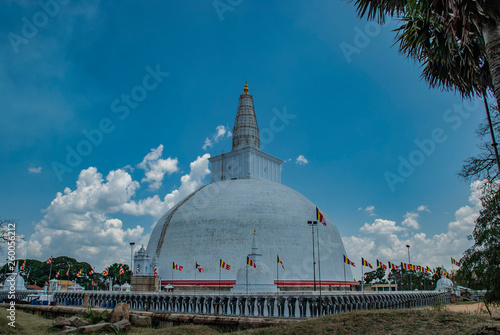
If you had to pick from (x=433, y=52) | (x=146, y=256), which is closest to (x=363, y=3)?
(x=433, y=52)

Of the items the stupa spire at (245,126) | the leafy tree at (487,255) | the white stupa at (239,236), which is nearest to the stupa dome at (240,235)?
A: the white stupa at (239,236)

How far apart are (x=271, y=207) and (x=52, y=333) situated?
30843 mm

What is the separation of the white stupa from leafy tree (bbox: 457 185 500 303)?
2513 cm

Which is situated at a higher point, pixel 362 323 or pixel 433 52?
pixel 433 52

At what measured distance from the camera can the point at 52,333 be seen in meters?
16.0

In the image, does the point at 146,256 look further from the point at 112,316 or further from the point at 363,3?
the point at 363,3

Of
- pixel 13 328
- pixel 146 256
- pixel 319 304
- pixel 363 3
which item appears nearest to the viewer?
pixel 363 3

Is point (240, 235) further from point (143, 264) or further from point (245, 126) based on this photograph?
point (245, 126)

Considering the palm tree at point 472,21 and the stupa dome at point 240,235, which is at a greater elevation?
the palm tree at point 472,21

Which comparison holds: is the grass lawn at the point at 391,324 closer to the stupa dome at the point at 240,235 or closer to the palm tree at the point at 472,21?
the palm tree at the point at 472,21

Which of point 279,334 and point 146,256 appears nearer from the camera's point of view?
point 279,334

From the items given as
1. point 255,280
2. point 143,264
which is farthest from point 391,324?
point 143,264

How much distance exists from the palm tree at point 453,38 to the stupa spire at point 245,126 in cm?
4498

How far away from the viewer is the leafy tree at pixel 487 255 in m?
12.6
